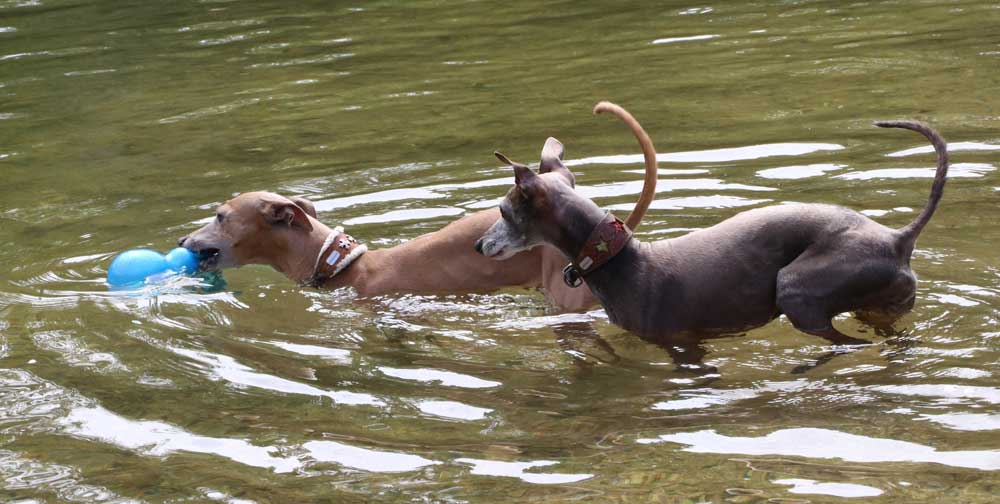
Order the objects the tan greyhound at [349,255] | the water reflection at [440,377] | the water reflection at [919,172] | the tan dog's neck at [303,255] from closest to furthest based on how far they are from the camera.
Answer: the water reflection at [440,377], the tan greyhound at [349,255], the tan dog's neck at [303,255], the water reflection at [919,172]

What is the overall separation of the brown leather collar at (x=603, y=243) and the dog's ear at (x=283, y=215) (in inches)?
94.6

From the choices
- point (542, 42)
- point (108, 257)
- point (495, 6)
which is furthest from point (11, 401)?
point (495, 6)

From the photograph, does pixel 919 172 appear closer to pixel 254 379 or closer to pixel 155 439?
pixel 254 379

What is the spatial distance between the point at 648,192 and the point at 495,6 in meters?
13.1

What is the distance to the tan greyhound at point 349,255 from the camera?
8.28m

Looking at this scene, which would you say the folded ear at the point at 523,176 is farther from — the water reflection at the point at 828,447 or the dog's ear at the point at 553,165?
the water reflection at the point at 828,447

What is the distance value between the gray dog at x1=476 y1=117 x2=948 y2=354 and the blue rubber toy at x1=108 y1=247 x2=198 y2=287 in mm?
2401

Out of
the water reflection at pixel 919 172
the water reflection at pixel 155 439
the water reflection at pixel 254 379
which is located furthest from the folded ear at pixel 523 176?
the water reflection at pixel 919 172

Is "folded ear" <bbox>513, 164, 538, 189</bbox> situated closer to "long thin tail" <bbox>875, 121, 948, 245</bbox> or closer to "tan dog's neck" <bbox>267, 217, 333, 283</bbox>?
"long thin tail" <bbox>875, 121, 948, 245</bbox>

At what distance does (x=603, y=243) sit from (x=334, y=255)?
2.34m

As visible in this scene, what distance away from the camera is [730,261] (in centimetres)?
666

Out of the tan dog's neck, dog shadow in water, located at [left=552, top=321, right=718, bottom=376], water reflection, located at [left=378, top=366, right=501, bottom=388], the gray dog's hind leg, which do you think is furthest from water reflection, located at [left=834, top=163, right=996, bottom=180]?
water reflection, located at [left=378, top=366, right=501, bottom=388]

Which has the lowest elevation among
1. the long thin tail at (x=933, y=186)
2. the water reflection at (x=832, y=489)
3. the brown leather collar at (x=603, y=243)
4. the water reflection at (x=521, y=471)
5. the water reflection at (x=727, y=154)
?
the water reflection at (x=521, y=471)

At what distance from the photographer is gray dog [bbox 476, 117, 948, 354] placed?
20.7ft
